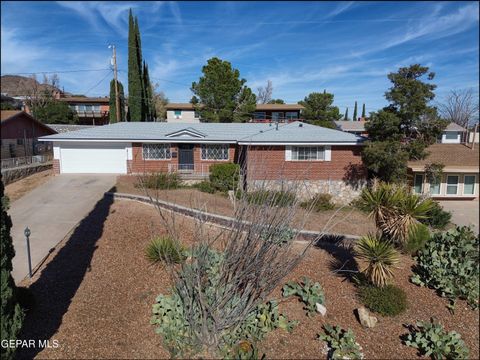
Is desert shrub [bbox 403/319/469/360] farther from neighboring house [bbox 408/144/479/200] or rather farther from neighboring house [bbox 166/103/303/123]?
neighboring house [bbox 166/103/303/123]

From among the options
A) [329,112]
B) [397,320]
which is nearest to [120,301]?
[397,320]

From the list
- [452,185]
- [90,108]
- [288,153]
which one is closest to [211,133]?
[288,153]

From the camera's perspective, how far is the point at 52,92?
9086 mm

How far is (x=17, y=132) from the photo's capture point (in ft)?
17.1

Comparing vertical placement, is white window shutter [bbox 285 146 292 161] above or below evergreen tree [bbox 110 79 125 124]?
below

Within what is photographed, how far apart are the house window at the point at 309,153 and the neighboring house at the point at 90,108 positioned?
10.7 metres

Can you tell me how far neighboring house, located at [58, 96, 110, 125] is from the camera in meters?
10.8

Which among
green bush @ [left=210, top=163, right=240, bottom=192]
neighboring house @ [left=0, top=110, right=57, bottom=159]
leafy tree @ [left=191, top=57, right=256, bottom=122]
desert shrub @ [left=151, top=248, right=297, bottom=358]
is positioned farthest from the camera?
green bush @ [left=210, top=163, right=240, bottom=192]

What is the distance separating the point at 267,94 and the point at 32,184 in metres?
13.4

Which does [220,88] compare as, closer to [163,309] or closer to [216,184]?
[163,309]

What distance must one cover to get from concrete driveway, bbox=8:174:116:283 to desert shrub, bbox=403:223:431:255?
9663 millimetres

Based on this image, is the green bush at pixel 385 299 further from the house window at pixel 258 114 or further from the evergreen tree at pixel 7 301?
the house window at pixel 258 114

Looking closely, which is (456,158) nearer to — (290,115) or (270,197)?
(270,197)

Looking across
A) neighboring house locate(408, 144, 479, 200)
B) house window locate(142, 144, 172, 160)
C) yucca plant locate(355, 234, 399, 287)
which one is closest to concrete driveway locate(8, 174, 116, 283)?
house window locate(142, 144, 172, 160)
